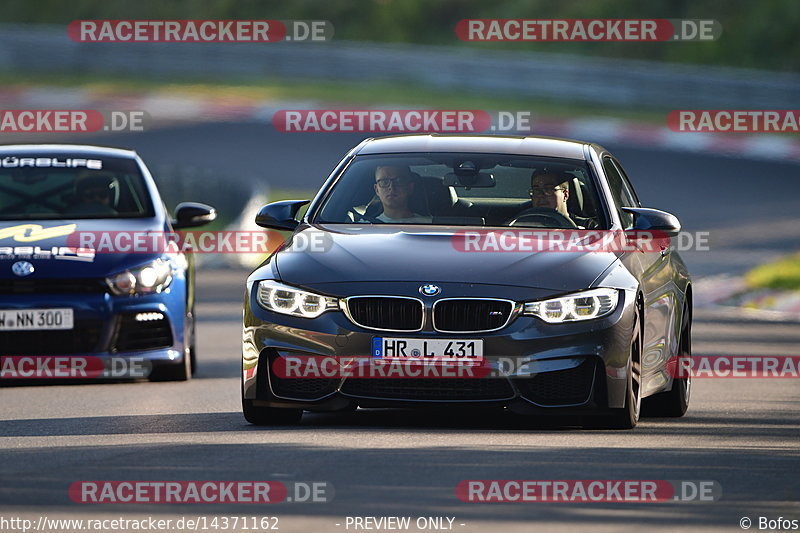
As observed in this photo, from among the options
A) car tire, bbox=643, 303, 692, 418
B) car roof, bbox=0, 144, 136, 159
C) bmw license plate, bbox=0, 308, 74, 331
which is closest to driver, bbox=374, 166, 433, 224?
car tire, bbox=643, 303, 692, 418

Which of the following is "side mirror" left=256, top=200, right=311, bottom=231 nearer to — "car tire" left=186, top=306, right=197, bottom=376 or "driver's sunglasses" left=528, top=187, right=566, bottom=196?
"driver's sunglasses" left=528, top=187, right=566, bottom=196

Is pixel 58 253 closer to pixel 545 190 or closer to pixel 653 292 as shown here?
pixel 545 190

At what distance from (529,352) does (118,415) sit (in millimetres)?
2628

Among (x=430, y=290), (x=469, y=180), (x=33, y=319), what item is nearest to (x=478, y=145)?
(x=469, y=180)

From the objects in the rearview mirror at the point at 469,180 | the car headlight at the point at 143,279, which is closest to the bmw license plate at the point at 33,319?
the car headlight at the point at 143,279

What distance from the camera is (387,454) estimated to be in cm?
826

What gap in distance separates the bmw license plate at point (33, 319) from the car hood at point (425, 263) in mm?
2726

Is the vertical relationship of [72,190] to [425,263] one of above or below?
below

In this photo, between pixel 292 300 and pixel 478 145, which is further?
pixel 478 145

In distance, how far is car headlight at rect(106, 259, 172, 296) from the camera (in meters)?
12.0

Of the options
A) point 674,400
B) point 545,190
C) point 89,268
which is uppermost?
point 545,190

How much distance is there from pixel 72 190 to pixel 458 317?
4877 millimetres

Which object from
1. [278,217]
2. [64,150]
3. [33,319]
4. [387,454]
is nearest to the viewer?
[387,454]

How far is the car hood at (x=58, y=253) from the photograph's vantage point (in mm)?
11883
